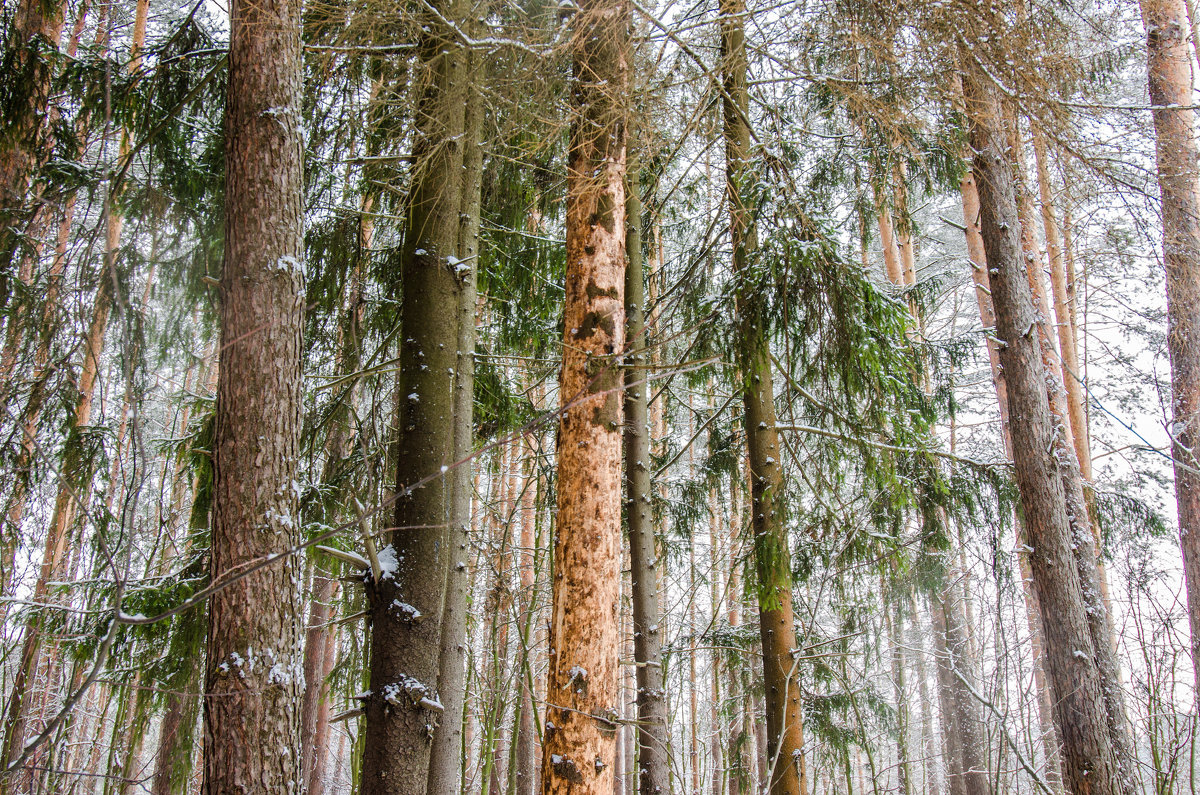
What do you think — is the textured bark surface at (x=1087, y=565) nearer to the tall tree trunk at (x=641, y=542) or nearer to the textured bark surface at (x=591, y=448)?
the textured bark surface at (x=591, y=448)

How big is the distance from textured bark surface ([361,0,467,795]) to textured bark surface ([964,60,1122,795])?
2931mm

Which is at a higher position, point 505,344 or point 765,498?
point 505,344

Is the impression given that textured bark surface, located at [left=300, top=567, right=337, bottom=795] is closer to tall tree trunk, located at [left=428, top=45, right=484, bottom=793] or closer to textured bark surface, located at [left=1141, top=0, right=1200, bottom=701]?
tall tree trunk, located at [left=428, top=45, right=484, bottom=793]

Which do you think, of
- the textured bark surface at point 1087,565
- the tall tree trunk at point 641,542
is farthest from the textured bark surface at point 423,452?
the textured bark surface at point 1087,565

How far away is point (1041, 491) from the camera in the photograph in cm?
474

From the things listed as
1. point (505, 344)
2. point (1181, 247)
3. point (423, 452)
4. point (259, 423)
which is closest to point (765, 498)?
point (423, 452)

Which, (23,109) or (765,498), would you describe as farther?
(765,498)

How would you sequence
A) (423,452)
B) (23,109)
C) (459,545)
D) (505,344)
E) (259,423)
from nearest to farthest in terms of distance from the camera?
(259,423) < (423,452) < (459,545) < (23,109) < (505,344)

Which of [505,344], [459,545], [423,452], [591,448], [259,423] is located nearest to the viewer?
[259,423]

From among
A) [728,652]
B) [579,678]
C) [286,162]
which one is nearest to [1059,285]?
[728,652]

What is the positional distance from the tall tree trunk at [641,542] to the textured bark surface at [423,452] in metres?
1.07

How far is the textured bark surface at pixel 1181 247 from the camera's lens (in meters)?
6.39

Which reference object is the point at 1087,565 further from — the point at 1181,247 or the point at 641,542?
the point at 1181,247

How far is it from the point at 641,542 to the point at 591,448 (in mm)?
1667
